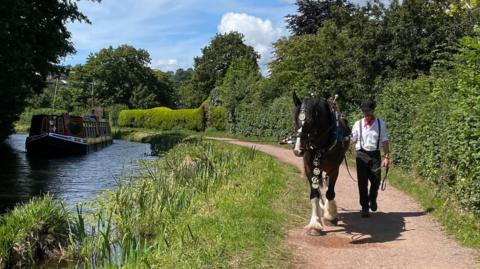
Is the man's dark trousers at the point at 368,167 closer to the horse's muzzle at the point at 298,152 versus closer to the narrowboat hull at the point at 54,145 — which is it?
the horse's muzzle at the point at 298,152

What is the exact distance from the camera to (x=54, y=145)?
3294 cm

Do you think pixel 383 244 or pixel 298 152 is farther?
pixel 383 244

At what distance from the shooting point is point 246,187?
11.3m

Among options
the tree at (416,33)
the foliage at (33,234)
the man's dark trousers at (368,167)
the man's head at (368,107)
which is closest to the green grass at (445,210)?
the man's dark trousers at (368,167)

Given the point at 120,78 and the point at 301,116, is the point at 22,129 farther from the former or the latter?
the point at 301,116

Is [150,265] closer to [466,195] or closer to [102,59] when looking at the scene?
[466,195]

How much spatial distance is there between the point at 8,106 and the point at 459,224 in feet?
83.9

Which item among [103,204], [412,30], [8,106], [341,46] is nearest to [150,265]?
[103,204]

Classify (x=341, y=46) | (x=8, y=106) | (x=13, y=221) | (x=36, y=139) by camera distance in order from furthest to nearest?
(x=36, y=139) < (x=8, y=106) < (x=341, y=46) < (x=13, y=221)

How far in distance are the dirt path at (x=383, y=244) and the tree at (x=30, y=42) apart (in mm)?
14633

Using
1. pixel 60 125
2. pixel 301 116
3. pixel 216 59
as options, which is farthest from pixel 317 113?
pixel 216 59

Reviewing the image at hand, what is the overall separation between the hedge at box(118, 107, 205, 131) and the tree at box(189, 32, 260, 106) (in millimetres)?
15426

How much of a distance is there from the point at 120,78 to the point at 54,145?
5736cm

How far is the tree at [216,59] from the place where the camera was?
8281 centimetres
